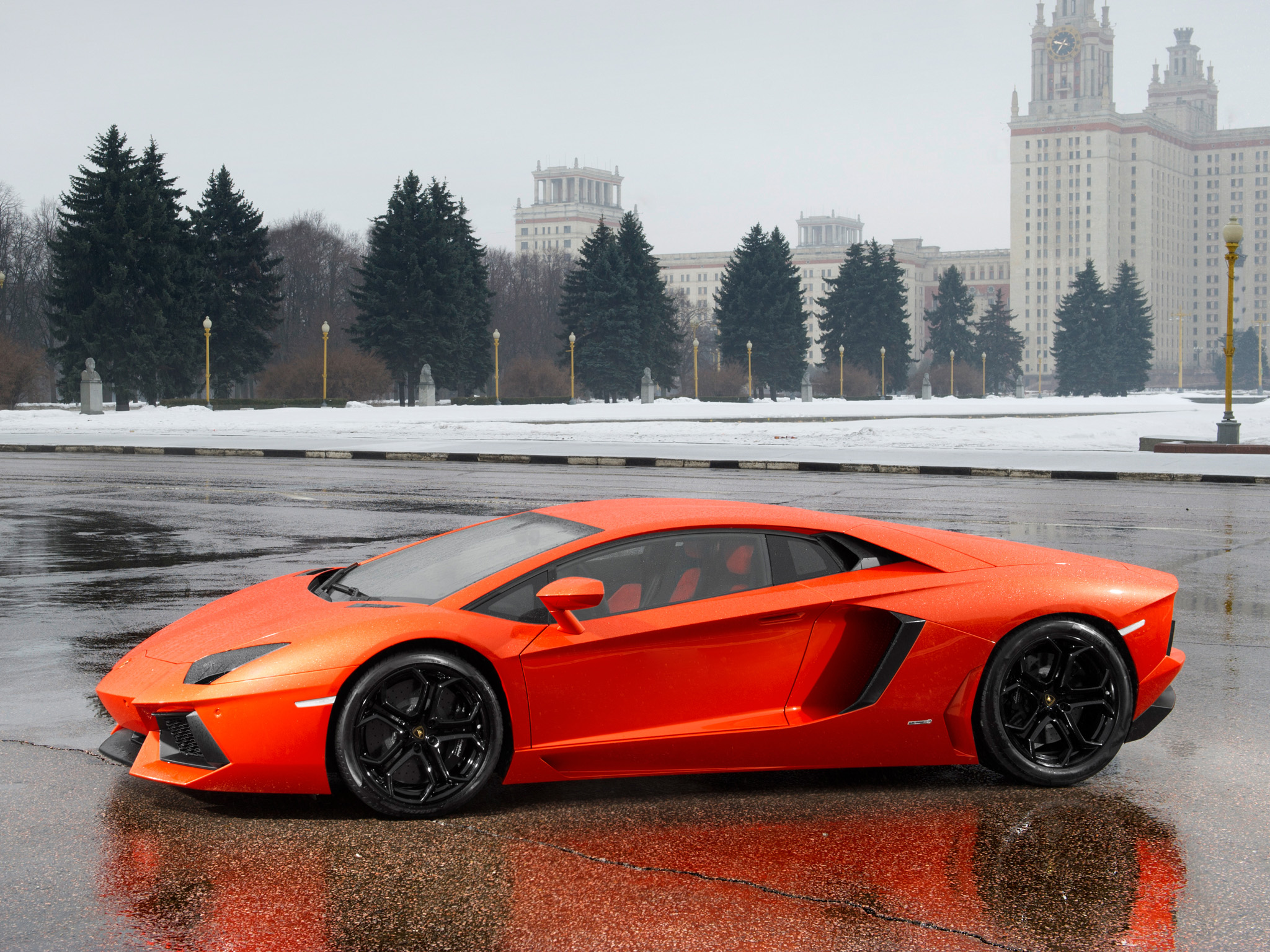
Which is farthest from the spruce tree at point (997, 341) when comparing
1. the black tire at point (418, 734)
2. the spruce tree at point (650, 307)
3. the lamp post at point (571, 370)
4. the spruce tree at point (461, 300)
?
the black tire at point (418, 734)

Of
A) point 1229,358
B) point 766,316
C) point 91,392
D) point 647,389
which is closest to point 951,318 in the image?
point 766,316

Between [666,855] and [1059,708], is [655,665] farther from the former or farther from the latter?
[1059,708]

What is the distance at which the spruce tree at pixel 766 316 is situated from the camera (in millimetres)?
98688

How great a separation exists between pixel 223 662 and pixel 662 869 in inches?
67.8

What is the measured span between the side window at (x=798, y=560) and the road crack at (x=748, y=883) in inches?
49.3

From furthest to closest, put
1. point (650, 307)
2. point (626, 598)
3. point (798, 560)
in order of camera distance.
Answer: point (650, 307) < point (798, 560) < point (626, 598)

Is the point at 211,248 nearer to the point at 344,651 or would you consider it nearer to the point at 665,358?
the point at 665,358

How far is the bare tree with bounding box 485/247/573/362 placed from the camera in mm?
109000

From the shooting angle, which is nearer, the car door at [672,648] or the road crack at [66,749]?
the car door at [672,648]

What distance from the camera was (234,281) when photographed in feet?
230

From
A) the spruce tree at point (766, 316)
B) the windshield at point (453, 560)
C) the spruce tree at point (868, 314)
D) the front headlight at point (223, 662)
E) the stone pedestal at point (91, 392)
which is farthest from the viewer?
the spruce tree at point (868, 314)

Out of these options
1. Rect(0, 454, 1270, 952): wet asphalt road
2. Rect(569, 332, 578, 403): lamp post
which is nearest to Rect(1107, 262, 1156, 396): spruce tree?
Rect(569, 332, 578, 403): lamp post

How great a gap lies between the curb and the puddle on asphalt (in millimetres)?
18165

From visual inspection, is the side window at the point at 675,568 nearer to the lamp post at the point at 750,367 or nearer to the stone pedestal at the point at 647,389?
the stone pedestal at the point at 647,389
